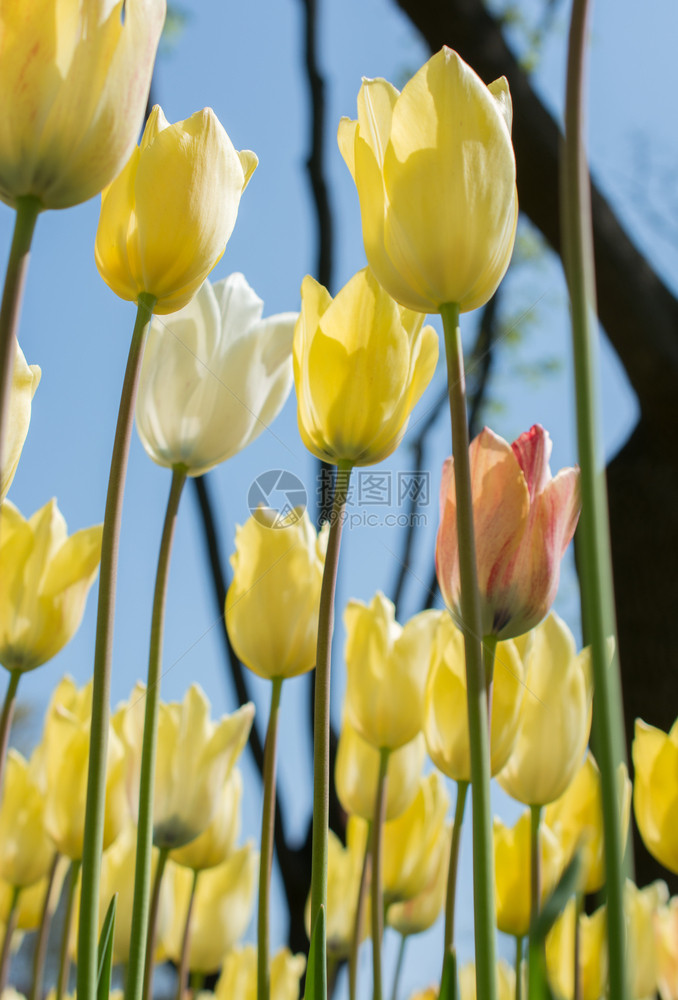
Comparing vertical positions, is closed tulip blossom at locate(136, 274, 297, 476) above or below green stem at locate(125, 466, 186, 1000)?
above

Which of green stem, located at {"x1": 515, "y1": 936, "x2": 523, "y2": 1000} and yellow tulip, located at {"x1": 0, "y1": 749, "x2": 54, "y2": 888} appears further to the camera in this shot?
yellow tulip, located at {"x1": 0, "y1": 749, "x2": 54, "y2": 888}

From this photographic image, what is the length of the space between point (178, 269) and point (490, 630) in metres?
0.17

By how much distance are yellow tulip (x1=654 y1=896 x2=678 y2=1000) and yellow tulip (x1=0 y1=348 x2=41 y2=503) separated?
426mm

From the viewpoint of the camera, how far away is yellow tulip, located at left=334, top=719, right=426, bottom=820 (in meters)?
0.60

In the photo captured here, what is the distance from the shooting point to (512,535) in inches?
13.5

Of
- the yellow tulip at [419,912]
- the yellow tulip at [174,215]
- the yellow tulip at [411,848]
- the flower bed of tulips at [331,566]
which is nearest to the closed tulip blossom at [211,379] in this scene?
the flower bed of tulips at [331,566]

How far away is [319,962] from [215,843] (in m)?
0.32

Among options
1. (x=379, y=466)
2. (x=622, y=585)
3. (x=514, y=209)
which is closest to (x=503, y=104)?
(x=514, y=209)

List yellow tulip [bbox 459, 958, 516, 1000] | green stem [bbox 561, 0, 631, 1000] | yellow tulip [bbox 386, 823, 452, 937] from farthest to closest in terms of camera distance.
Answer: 1. yellow tulip [bbox 386, 823, 452, 937]
2. yellow tulip [bbox 459, 958, 516, 1000]
3. green stem [bbox 561, 0, 631, 1000]

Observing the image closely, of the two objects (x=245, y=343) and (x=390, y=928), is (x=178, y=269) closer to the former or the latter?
(x=245, y=343)

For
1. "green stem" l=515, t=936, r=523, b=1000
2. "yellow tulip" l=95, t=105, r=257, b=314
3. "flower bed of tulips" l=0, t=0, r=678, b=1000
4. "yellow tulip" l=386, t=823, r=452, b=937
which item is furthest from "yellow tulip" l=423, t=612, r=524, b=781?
"yellow tulip" l=386, t=823, r=452, b=937

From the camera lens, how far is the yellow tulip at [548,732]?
0.49 meters

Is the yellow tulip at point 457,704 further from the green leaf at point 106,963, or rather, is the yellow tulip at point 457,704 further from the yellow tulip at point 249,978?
the yellow tulip at point 249,978

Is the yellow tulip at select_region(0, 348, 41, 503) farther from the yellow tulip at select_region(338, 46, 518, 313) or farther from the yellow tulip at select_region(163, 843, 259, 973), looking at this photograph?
the yellow tulip at select_region(163, 843, 259, 973)
